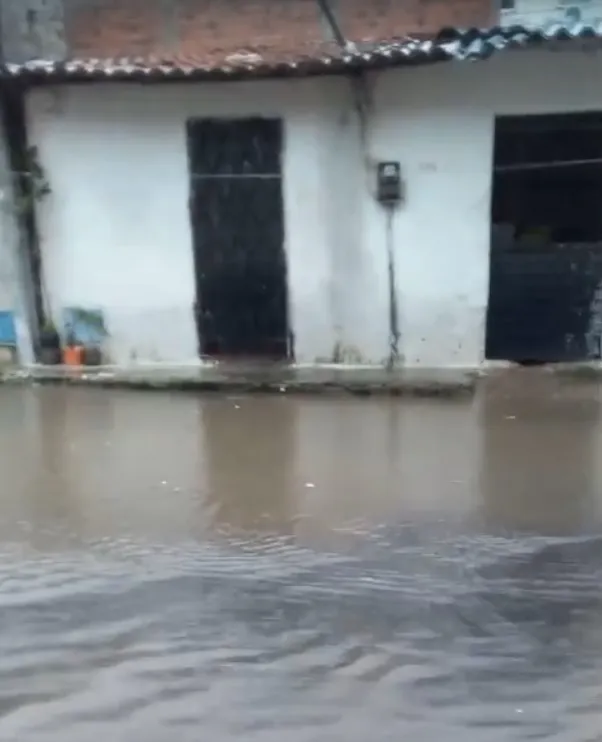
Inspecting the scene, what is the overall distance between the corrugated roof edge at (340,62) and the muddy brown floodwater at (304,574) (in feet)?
9.57

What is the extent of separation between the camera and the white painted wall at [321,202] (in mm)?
8273

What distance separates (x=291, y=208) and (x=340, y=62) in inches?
61.8

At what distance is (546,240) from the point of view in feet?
28.1

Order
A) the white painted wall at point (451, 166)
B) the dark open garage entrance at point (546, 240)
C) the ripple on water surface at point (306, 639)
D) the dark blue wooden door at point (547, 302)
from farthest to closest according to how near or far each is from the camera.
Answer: the dark blue wooden door at point (547, 302) → the dark open garage entrance at point (546, 240) → the white painted wall at point (451, 166) → the ripple on water surface at point (306, 639)

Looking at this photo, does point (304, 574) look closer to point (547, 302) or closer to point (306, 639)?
point (306, 639)

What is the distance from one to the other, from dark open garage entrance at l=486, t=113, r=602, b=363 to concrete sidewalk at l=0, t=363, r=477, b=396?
76 centimetres

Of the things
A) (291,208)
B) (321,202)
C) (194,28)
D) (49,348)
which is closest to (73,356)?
(49,348)

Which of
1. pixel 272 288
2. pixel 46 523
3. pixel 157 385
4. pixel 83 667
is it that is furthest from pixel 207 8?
pixel 83 667

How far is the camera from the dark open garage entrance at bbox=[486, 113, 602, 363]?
27.1 feet

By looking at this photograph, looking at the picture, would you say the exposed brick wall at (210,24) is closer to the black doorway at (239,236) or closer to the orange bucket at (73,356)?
the black doorway at (239,236)

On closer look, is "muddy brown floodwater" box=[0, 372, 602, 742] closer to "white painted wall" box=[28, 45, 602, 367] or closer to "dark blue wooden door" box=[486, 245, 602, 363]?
"dark blue wooden door" box=[486, 245, 602, 363]

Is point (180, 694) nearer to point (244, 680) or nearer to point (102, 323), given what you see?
point (244, 680)

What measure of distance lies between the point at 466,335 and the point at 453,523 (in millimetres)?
3561

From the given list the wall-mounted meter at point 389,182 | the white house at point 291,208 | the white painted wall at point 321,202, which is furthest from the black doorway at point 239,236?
the wall-mounted meter at point 389,182
